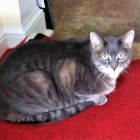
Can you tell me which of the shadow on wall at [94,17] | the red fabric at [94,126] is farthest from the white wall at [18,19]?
the red fabric at [94,126]

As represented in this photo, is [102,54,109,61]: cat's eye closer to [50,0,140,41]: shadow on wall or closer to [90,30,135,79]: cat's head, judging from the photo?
[90,30,135,79]: cat's head

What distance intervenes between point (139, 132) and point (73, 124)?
325mm

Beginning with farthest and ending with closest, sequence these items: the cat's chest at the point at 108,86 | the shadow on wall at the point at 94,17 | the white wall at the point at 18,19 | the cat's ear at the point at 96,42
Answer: the shadow on wall at the point at 94,17 → the white wall at the point at 18,19 → the cat's chest at the point at 108,86 → the cat's ear at the point at 96,42

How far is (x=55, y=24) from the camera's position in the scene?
2.55 meters

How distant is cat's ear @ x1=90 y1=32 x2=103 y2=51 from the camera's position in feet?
4.91

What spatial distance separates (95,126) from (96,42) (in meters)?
0.42

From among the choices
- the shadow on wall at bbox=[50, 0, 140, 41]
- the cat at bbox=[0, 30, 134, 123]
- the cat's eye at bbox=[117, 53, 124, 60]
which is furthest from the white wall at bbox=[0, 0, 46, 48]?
the cat's eye at bbox=[117, 53, 124, 60]

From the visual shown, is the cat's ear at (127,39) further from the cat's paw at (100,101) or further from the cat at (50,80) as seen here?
the cat's paw at (100,101)

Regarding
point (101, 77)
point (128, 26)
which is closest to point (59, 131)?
point (101, 77)

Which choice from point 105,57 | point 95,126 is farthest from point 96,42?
point 95,126

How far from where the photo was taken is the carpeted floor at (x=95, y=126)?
1.54 meters

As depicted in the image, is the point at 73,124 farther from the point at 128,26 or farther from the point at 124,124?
the point at 128,26

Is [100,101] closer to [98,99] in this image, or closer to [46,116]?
[98,99]

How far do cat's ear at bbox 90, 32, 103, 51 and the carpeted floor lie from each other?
0.35m
